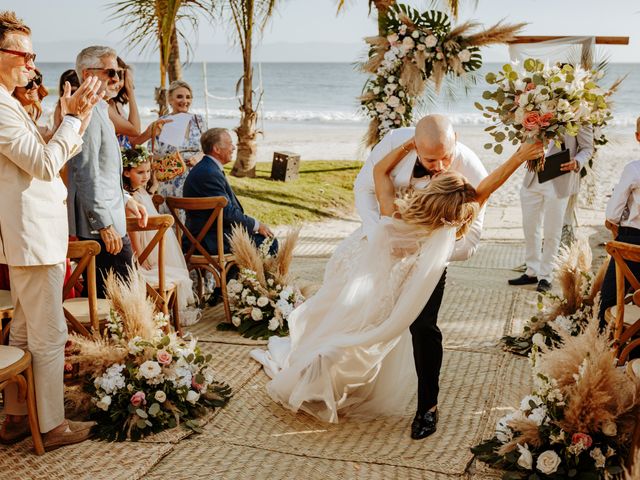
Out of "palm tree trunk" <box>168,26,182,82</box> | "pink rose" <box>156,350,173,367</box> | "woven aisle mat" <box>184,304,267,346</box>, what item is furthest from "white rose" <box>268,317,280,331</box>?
"palm tree trunk" <box>168,26,182,82</box>

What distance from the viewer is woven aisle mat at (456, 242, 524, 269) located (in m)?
8.15

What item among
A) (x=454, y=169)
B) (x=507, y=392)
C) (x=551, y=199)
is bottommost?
(x=507, y=392)

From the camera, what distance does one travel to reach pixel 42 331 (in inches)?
137

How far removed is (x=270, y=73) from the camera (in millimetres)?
67438

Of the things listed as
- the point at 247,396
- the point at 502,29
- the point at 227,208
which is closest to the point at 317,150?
the point at 502,29

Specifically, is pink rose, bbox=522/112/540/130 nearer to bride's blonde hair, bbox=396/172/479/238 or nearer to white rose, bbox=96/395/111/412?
bride's blonde hair, bbox=396/172/479/238

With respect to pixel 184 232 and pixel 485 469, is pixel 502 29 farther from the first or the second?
pixel 485 469

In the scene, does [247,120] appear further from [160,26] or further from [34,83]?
[34,83]

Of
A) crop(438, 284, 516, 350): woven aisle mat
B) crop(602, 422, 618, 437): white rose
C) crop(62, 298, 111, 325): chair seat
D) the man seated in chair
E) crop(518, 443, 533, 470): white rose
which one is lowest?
crop(438, 284, 516, 350): woven aisle mat

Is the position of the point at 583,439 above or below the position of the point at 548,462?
above

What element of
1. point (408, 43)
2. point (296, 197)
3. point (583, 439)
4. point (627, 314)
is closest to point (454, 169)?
point (627, 314)

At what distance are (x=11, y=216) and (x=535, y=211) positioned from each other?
5122mm

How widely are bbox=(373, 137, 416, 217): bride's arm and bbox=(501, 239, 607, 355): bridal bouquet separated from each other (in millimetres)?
1684

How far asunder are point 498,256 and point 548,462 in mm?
5594
